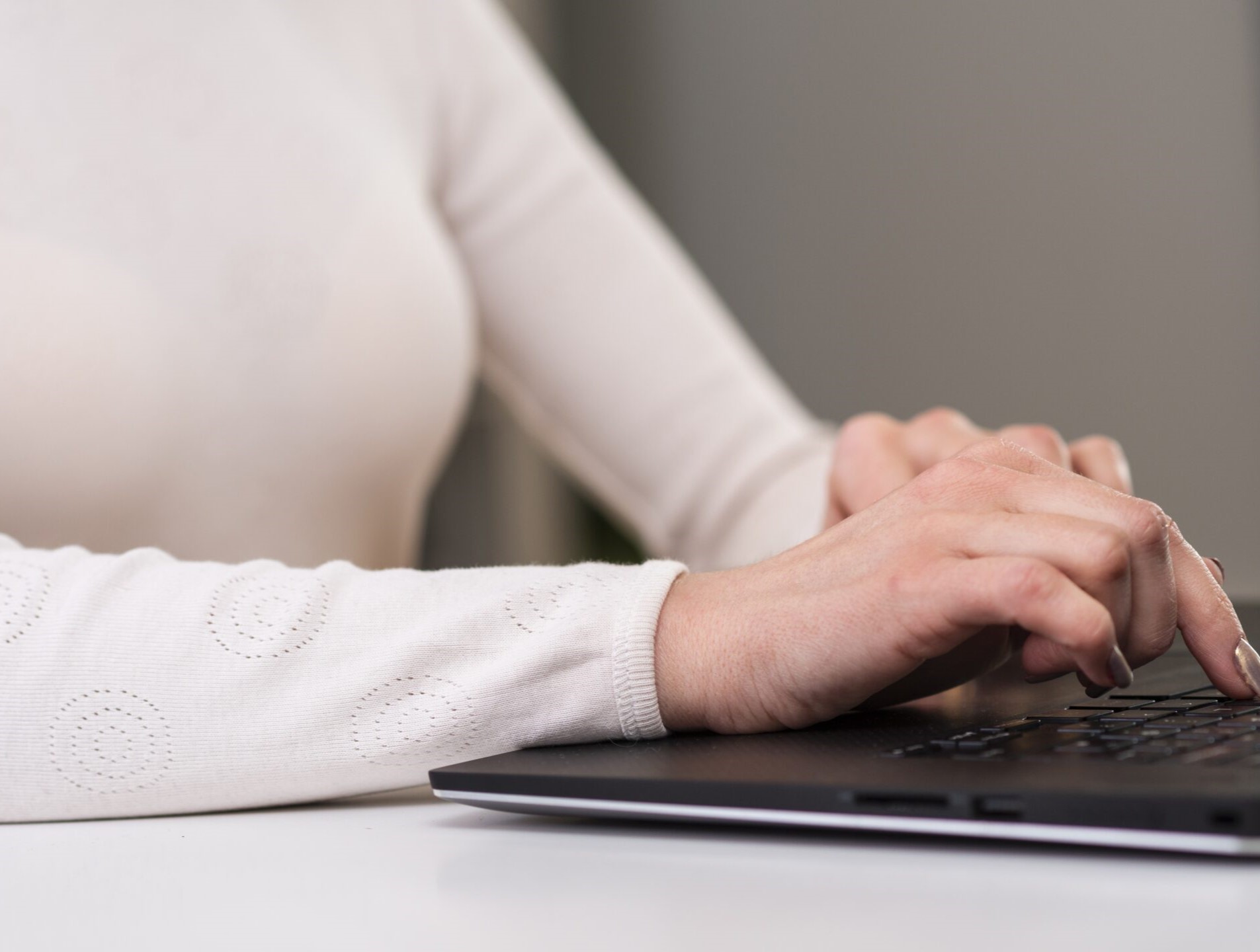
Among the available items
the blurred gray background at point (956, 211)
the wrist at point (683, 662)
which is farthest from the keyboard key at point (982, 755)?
the blurred gray background at point (956, 211)

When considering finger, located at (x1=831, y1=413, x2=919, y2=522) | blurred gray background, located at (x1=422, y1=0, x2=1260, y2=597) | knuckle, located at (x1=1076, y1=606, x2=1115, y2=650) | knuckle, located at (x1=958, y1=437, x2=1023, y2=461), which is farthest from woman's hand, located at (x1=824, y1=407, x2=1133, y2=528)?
blurred gray background, located at (x1=422, y1=0, x2=1260, y2=597)

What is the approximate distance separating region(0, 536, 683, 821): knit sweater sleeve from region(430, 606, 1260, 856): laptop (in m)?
0.03

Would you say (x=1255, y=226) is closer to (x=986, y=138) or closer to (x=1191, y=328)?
(x=1191, y=328)

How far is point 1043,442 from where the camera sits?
72cm

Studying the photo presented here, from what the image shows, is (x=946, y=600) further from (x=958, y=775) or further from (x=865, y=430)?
(x=865, y=430)

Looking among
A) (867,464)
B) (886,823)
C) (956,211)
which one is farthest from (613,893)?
(956,211)

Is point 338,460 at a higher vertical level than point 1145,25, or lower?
lower

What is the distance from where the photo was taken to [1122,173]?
235cm

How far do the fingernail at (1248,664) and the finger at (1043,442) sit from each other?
247mm

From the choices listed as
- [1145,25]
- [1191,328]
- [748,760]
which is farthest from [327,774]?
[1145,25]

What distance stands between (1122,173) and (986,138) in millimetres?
297

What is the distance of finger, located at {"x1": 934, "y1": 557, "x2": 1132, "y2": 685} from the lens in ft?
1.23

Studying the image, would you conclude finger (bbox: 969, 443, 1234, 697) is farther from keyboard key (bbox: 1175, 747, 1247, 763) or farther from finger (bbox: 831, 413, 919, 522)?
finger (bbox: 831, 413, 919, 522)

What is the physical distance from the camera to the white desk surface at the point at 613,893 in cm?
27
